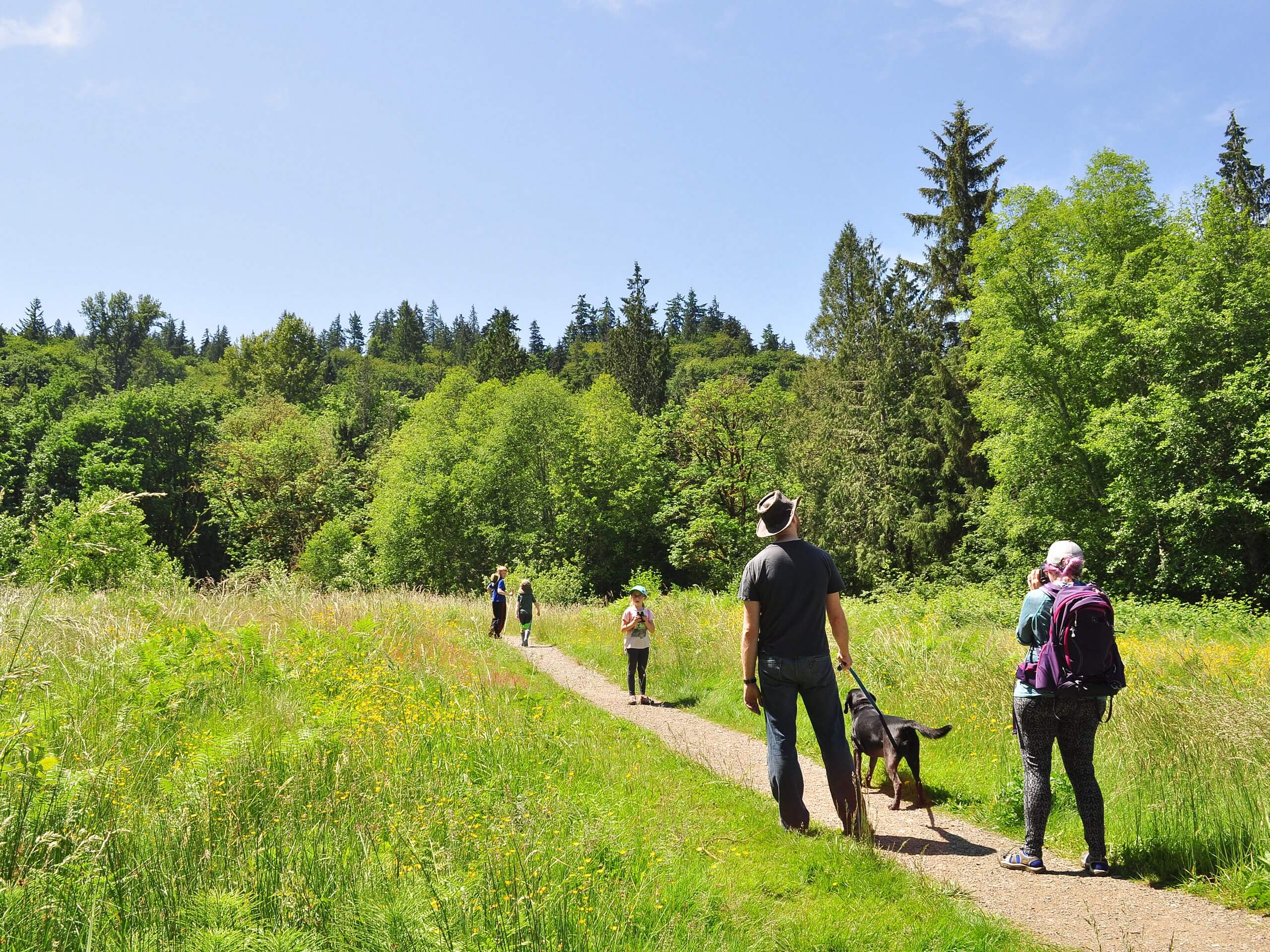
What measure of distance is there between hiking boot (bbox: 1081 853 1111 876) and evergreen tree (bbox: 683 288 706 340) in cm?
13404

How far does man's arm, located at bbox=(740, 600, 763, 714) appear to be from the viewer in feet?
16.0

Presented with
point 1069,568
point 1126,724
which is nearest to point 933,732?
point 1126,724

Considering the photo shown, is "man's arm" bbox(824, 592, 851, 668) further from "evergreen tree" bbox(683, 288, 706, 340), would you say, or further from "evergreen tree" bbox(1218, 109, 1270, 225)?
"evergreen tree" bbox(683, 288, 706, 340)

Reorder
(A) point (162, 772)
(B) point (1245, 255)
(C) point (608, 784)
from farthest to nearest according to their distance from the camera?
(B) point (1245, 255), (C) point (608, 784), (A) point (162, 772)

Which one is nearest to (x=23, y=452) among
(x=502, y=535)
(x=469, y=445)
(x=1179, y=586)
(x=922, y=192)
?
(x=469, y=445)

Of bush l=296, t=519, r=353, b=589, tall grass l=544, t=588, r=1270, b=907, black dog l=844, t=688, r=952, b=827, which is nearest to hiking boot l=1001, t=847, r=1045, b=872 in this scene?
tall grass l=544, t=588, r=1270, b=907

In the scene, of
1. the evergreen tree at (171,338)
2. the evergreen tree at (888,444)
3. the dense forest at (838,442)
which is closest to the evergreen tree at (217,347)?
the evergreen tree at (171,338)

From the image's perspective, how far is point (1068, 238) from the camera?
88.4 feet

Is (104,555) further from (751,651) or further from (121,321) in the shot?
(121,321)

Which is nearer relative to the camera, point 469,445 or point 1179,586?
point 1179,586

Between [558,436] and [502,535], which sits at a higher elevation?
[558,436]

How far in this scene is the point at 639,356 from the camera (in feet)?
180

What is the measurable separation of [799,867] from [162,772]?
12.0 feet

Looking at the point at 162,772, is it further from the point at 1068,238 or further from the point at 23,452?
the point at 23,452
